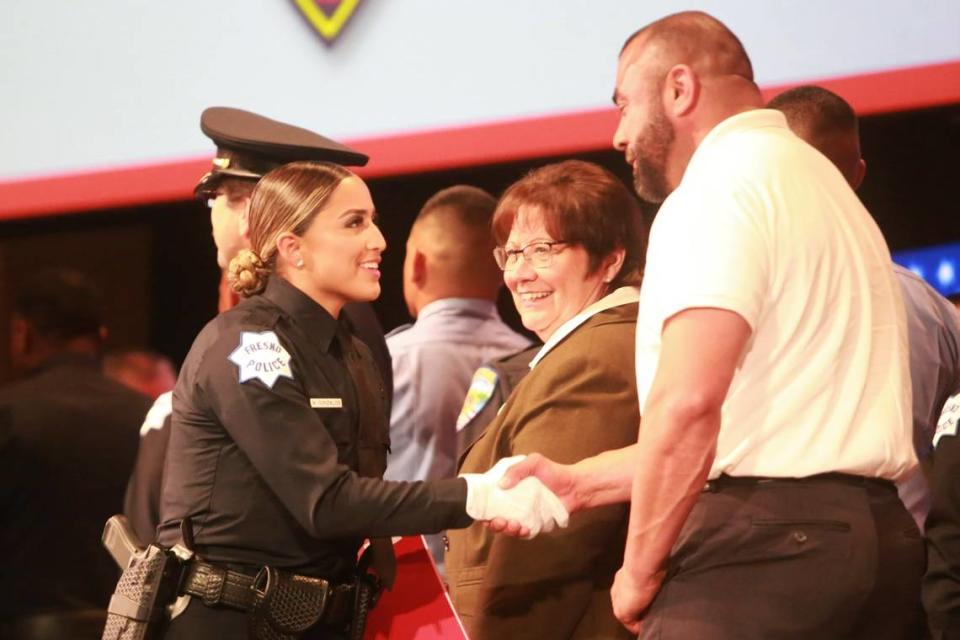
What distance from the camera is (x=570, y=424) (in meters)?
2.25

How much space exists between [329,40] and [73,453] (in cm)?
123

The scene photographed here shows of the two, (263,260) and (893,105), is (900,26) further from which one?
(263,260)

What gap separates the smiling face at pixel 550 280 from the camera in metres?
2.48

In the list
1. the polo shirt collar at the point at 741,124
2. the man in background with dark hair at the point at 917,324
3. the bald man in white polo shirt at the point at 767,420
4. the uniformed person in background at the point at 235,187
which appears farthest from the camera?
the uniformed person in background at the point at 235,187

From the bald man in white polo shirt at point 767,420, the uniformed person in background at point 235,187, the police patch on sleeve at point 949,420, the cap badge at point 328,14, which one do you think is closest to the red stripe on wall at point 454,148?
the cap badge at point 328,14

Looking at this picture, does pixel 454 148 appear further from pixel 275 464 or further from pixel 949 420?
pixel 275 464

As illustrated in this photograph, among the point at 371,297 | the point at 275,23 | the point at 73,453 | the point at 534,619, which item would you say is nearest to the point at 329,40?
the point at 275,23

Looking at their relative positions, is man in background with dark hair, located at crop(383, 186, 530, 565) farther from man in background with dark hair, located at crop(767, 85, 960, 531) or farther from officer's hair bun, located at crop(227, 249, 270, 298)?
officer's hair bun, located at crop(227, 249, 270, 298)

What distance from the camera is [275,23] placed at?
3.62m

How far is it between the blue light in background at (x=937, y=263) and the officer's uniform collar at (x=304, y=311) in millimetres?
1594

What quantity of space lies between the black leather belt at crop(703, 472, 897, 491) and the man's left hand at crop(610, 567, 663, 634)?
15 centimetres

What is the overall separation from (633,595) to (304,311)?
68cm

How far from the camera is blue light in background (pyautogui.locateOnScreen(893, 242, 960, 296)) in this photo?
3211 millimetres

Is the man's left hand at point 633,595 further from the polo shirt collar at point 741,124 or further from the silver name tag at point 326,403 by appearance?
the polo shirt collar at point 741,124
